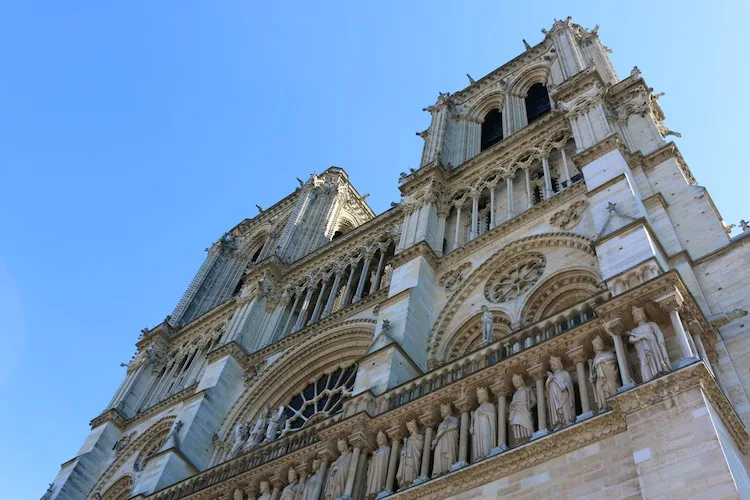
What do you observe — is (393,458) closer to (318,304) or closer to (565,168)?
(565,168)

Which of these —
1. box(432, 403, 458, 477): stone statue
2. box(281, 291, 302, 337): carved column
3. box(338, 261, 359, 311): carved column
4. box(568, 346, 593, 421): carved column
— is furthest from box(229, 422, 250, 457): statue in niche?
box(568, 346, 593, 421): carved column

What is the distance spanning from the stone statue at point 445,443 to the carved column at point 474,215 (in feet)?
23.5

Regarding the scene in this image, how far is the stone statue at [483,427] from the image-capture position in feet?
34.4

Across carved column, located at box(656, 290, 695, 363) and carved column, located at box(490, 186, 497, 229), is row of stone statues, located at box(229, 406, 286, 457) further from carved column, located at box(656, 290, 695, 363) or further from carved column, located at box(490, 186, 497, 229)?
carved column, located at box(656, 290, 695, 363)

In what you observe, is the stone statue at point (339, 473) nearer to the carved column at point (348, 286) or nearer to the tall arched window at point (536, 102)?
the carved column at point (348, 286)

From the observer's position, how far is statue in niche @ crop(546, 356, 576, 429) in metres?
9.95

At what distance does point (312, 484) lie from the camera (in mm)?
12336

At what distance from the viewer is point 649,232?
40.4ft

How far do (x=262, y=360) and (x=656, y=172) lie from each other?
442 inches

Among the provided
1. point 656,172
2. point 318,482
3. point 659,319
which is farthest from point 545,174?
point 318,482

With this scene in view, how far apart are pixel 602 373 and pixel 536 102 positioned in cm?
1657

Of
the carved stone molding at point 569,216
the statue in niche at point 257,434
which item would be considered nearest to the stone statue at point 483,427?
the carved stone molding at point 569,216

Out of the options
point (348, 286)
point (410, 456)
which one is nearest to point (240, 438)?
point (348, 286)

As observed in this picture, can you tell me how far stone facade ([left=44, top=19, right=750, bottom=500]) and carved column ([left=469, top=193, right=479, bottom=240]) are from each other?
8 cm
